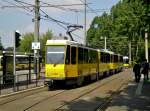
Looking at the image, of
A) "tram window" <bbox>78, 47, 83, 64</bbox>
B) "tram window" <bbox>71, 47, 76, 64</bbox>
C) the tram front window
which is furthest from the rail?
"tram window" <bbox>78, 47, 83, 64</bbox>

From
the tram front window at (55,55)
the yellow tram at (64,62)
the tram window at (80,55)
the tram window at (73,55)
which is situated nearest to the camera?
the yellow tram at (64,62)

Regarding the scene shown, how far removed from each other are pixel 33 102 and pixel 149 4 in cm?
819

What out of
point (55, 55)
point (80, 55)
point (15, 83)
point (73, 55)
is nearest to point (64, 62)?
point (55, 55)

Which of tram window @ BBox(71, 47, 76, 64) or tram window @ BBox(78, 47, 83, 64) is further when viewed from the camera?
tram window @ BBox(78, 47, 83, 64)

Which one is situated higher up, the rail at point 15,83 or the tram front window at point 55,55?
the tram front window at point 55,55

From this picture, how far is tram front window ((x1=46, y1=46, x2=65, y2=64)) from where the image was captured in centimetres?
3250

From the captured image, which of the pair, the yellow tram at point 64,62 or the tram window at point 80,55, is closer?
the yellow tram at point 64,62

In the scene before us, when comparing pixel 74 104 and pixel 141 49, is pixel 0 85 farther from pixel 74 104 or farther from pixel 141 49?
pixel 141 49

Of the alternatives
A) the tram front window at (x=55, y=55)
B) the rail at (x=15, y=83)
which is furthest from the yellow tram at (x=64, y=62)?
the rail at (x=15, y=83)

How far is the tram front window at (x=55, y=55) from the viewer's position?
32500 millimetres

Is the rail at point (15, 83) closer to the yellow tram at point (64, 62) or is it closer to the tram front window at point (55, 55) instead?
the yellow tram at point (64, 62)

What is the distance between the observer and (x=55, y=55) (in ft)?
Result: 107

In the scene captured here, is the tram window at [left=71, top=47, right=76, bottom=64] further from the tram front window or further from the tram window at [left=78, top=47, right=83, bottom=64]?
the tram window at [left=78, top=47, right=83, bottom=64]

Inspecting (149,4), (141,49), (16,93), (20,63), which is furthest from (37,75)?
(141,49)
